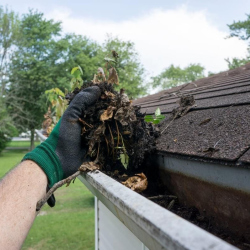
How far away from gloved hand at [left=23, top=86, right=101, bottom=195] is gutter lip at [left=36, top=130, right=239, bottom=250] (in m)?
0.58

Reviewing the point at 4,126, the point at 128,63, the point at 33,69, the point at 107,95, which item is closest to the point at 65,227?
the point at 107,95

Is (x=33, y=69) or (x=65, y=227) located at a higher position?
(x=33, y=69)

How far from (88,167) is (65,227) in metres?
6.42

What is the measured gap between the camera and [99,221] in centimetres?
315

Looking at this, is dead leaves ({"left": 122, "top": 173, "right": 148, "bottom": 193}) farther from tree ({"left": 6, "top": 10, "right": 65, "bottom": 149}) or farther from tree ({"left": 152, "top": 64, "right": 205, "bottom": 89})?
tree ({"left": 152, "top": 64, "right": 205, "bottom": 89})

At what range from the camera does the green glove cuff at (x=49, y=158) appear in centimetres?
124

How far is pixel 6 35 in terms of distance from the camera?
21141 mm

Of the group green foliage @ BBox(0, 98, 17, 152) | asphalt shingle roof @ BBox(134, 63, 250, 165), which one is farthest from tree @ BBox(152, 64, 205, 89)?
asphalt shingle roof @ BBox(134, 63, 250, 165)

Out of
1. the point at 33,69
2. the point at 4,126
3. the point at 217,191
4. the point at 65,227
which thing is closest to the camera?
the point at 217,191

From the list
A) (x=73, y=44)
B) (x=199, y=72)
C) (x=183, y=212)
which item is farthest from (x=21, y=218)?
(x=199, y=72)

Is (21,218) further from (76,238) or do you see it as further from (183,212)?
(76,238)

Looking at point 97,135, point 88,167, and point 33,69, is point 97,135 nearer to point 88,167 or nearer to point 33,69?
point 88,167

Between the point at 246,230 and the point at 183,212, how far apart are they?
254 millimetres

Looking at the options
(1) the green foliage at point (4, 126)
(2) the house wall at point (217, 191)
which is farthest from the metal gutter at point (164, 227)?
(1) the green foliage at point (4, 126)
